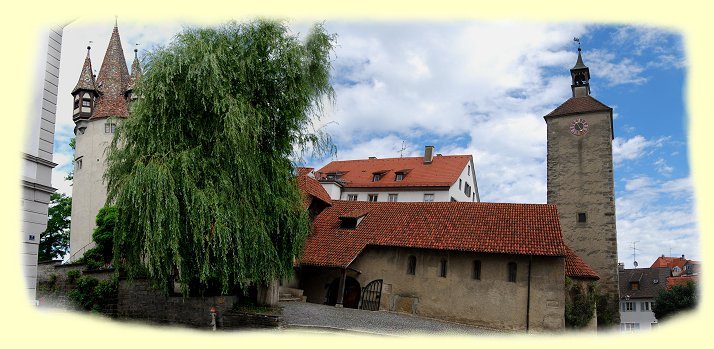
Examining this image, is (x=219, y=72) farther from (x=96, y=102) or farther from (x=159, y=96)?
(x=96, y=102)

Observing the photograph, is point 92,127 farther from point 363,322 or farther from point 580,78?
point 580,78

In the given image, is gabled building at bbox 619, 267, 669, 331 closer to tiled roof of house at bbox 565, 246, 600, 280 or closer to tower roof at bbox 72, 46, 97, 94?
tiled roof of house at bbox 565, 246, 600, 280

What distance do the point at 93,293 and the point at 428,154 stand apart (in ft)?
84.3

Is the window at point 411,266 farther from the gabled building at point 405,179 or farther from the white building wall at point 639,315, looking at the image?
the white building wall at point 639,315

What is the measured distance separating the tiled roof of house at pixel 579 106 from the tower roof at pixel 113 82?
81.5 feet

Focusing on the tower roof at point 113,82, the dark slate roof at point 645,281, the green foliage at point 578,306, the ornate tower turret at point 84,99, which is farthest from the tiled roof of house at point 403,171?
the dark slate roof at point 645,281

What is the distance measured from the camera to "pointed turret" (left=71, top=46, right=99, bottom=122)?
32469 mm

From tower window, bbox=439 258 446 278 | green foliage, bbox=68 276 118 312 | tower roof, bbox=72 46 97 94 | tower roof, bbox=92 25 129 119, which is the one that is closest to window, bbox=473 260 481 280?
tower window, bbox=439 258 446 278

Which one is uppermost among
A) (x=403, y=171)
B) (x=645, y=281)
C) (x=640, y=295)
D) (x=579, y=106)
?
(x=579, y=106)

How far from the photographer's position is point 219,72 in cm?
1477

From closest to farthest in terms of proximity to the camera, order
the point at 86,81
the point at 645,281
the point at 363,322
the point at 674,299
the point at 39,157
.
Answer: the point at 39,157
the point at 363,322
the point at 86,81
the point at 674,299
the point at 645,281

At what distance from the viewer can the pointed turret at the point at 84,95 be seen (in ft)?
107

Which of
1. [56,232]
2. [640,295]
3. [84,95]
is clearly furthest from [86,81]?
[640,295]

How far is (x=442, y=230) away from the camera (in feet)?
75.6
